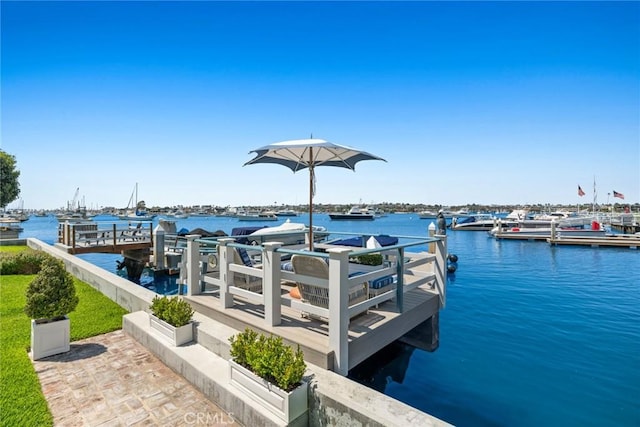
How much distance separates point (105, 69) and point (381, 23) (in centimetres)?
1010

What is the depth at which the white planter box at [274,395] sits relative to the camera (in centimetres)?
271

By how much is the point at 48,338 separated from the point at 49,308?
18.4 inches

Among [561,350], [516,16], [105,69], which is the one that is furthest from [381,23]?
[561,350]

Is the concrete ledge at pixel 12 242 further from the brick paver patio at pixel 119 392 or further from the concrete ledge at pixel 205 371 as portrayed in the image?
the concrete ledge at pixel 205 371

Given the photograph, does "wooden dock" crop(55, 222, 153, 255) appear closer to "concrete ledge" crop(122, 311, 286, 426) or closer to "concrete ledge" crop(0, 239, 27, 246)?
"concrete ledge" crop(0, 239, 27, 246)

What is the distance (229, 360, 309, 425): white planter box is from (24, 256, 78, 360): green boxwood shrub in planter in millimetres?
3299

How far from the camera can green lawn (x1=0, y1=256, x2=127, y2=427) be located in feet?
9.96

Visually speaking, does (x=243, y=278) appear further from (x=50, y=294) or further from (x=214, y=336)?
(x=50, y=294)

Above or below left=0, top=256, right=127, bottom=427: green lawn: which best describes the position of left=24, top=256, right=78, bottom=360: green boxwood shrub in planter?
above

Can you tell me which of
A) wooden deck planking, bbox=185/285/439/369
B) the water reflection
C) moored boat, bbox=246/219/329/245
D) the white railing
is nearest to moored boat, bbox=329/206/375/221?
moored boat, bbox=246/219/329/245

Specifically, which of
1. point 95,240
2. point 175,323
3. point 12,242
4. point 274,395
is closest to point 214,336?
point 175,323

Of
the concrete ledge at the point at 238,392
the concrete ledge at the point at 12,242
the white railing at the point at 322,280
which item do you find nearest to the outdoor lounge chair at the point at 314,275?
the white railing at the point at 322,280

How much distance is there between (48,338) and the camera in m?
4.38

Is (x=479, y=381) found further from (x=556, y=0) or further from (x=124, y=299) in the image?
(x=556, y=0)
